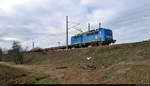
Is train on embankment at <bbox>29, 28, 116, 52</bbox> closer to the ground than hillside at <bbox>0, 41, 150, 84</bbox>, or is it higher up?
higher up

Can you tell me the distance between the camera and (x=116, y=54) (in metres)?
22.1

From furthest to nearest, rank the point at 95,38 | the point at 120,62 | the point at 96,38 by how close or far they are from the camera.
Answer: the point at 95,38 → the point at 96,38 → the point at 120,62

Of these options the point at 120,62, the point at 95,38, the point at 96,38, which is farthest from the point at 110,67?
the point at 95,38

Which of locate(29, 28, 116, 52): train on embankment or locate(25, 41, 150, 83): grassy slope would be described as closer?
locate(25, 41, 150, 83): grassy slope

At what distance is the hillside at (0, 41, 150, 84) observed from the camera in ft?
40.5

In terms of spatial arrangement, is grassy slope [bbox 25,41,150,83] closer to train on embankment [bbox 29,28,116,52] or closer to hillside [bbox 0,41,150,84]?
hillside [bbox 0,41,150,84]

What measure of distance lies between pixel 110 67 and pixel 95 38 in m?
14.0

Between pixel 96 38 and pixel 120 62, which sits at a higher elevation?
pixel 96 38

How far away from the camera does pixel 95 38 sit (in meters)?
29.5

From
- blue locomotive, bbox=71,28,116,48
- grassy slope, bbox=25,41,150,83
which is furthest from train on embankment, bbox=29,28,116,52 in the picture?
grassy slope, bbox=25,41,150,83

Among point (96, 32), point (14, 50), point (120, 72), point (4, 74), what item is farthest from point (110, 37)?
point (14, 50)

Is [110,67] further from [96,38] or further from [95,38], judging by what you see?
[95,38]

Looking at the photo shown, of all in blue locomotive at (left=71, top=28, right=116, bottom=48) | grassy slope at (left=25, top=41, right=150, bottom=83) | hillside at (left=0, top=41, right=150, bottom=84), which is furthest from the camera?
blue locomotive at (left=71, top=28, right=116, bottom=48)

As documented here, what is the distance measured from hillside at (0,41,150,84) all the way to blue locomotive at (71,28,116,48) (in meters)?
2.57
